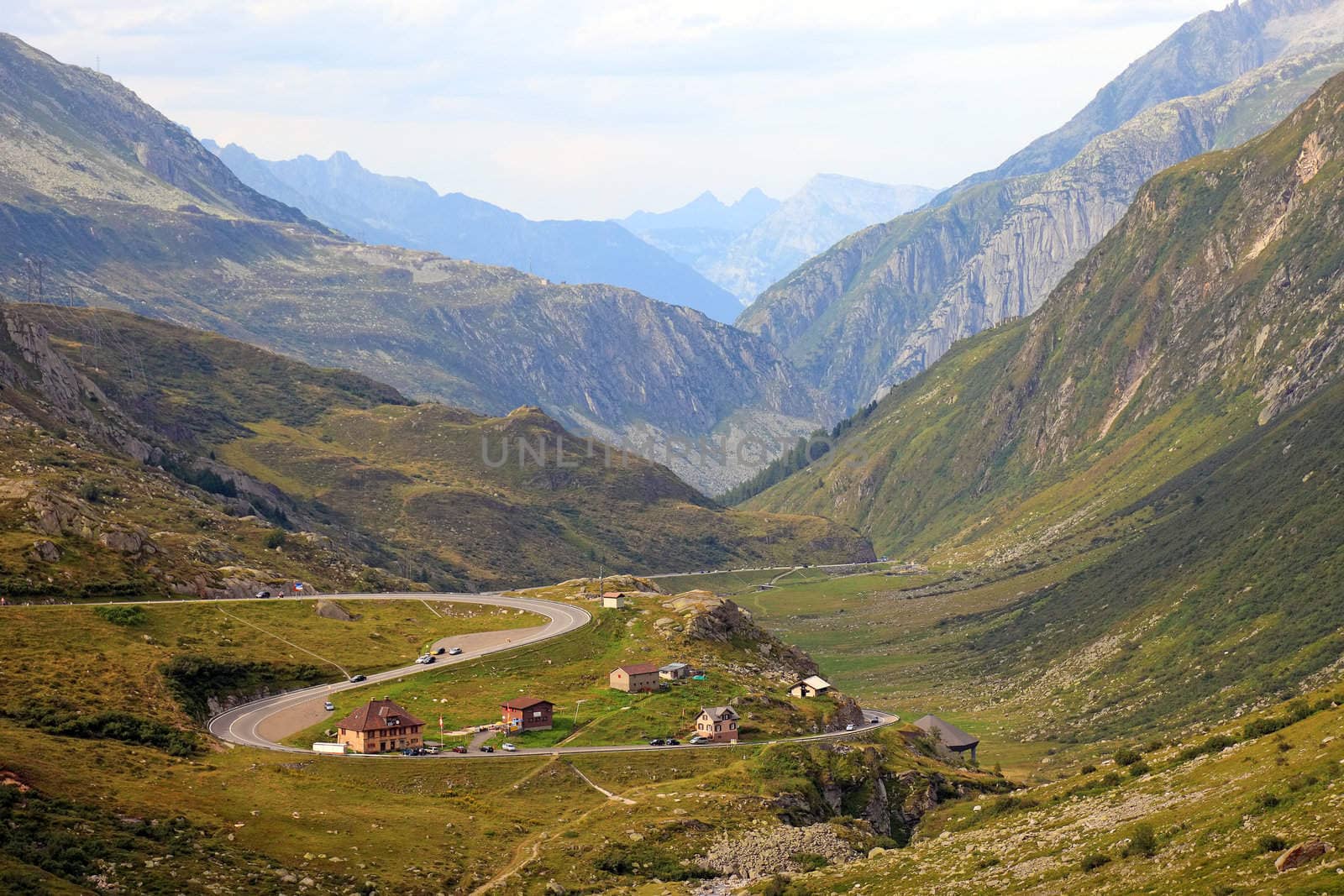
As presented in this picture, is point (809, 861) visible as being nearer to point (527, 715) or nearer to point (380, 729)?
point (527, 715)

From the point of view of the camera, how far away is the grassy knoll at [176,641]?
12156 cm

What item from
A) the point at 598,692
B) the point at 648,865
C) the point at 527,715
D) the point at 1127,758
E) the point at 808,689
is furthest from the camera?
the point at 808,689

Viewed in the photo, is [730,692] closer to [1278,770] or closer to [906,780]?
[906,780]

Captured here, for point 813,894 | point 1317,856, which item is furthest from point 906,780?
point 1317,856

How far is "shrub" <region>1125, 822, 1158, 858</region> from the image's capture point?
7662cm

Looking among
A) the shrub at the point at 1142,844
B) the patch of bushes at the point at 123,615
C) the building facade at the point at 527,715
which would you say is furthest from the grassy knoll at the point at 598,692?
the shrub at the point at 1142,844

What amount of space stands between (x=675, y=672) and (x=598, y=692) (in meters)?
9.34

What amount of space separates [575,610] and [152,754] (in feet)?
274

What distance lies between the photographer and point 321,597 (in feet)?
586

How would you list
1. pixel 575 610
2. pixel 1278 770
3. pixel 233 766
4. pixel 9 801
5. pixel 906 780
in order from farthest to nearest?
pixel 575 610
pixel 906 780
pixel 233 766
pixel 9 801
pixel 1278 770

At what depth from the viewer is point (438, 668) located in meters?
153

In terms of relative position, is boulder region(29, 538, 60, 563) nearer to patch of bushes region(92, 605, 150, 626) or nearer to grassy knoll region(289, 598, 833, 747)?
patch of bushes region(92, 605, 150, 626)

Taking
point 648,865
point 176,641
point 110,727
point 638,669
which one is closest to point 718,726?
point 638,669

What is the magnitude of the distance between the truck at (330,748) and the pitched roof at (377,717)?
5.81 feet
